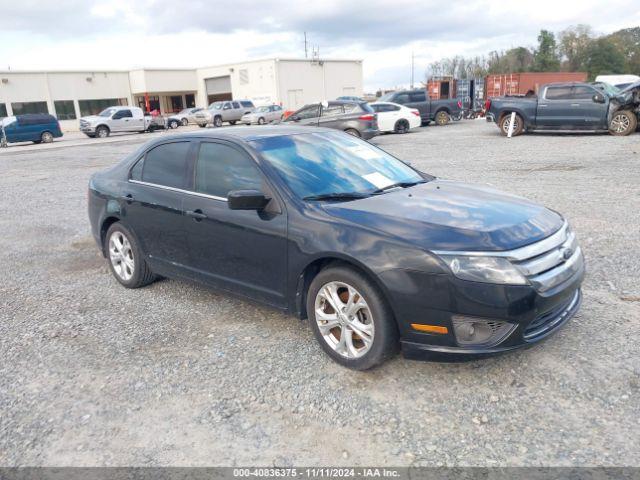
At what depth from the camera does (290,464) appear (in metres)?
2.72

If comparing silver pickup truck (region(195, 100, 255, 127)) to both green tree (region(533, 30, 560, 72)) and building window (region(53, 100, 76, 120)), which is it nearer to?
building window (region(53, 100, 76, 120))

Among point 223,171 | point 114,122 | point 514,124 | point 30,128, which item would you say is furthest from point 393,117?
point 30,128

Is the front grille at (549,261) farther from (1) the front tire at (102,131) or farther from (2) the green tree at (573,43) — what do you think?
(2) the green tree at (573,43)

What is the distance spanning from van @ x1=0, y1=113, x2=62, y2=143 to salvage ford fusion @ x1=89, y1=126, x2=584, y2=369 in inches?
1099

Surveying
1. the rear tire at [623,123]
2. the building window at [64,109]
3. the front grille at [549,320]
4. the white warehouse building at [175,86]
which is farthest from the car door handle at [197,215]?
the building window at [64,109]

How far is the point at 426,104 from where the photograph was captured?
2562cm

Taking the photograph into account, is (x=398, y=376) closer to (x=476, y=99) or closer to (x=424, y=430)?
(x=424, y=430)

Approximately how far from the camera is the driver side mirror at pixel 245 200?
3.68 metres

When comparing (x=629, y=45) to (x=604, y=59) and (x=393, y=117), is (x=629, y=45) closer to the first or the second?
(x=604, y=59)

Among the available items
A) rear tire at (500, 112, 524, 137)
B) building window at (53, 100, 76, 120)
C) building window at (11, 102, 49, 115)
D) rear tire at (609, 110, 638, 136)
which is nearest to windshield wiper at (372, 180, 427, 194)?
rear tire at (609, 110, 638, 136)

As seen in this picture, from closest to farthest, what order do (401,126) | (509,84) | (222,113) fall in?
(401,126) → (509,84) → (222,113)

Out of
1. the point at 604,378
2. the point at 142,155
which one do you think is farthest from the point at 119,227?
the point at 604,378

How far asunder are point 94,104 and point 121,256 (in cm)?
5175

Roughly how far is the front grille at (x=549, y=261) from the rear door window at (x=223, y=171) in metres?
1.86
